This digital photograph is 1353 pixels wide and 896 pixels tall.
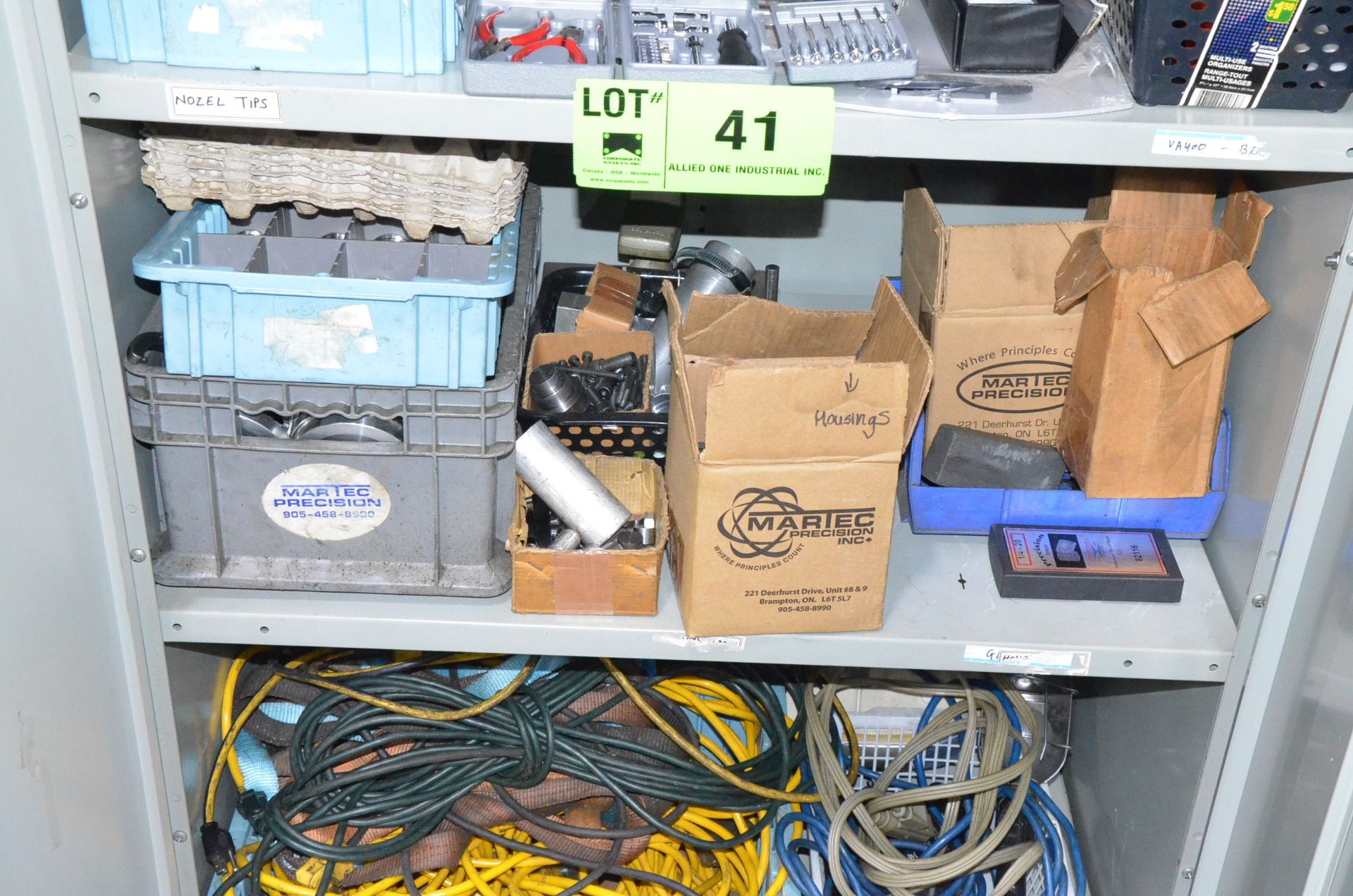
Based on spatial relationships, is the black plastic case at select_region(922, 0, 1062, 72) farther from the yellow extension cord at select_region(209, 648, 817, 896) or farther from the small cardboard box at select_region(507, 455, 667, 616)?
the yellow extension cord at select_region(209, 648, 817, 896)

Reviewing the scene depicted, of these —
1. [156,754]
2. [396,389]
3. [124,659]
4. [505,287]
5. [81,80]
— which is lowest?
[156,754]

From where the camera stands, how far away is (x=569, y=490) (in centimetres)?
125

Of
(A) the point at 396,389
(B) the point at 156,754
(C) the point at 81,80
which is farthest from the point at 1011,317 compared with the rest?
(B) the point at 156,754

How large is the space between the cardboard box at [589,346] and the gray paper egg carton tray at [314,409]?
23 cm

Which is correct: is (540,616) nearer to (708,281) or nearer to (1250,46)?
(708,281)

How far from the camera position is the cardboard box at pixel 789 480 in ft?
3.51

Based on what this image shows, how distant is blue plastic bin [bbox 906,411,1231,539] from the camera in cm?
129

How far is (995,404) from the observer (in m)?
1.37

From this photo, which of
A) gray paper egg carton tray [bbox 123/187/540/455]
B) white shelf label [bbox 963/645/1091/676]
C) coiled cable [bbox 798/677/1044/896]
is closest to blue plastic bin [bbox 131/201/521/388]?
gray paper egg carton tray [bbox 123/187/540/455]

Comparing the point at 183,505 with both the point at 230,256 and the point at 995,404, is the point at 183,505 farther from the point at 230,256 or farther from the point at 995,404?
the point at 995,404

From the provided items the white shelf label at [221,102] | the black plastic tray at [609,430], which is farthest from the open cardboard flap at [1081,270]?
the white shelf label at [221,102]

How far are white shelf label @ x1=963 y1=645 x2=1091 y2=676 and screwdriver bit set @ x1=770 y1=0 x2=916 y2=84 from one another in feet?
1.85

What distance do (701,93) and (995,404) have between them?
0.55 meters

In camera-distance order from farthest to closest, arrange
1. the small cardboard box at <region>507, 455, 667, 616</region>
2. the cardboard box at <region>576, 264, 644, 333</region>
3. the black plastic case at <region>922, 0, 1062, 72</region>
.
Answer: the cardboard box at <region>576, 264, 644, 333</region> < the small cardboard box at <region>507, 455, 667, 616</region> < the black plastic case at <region>922, 0, 1062, 72</region>
